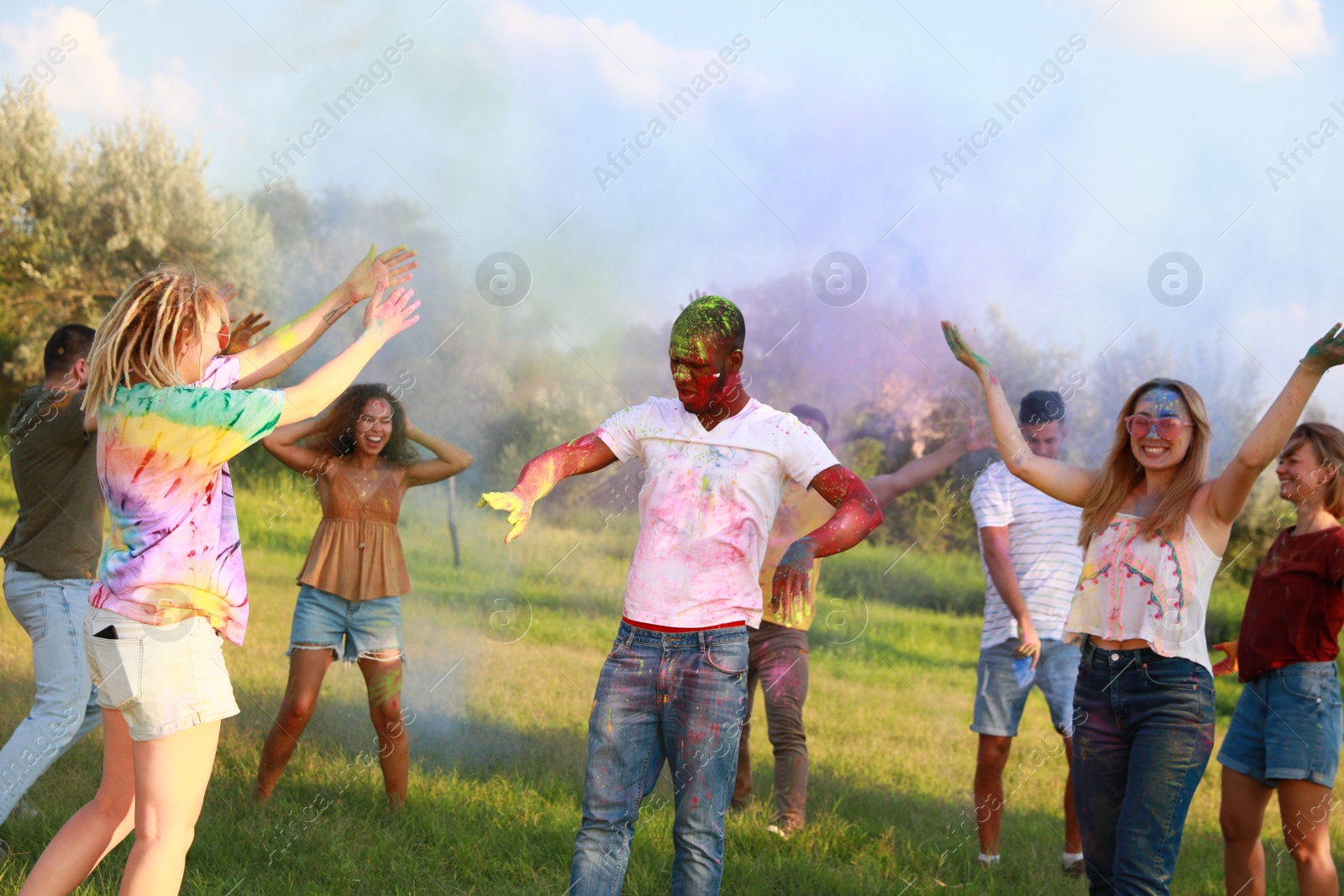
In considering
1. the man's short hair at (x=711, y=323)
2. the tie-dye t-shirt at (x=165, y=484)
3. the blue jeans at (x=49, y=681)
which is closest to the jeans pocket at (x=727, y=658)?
the man's short hair at (x=711, y=323)

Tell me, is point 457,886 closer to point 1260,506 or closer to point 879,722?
point 879,722

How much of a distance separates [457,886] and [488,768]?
1.75 m

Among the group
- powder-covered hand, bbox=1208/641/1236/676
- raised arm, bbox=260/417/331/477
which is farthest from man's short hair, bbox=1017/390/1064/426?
raised arm, bbox=260/417/331/477

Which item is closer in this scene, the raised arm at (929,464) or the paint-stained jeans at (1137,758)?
the paint-stained jeans at (1137,758)

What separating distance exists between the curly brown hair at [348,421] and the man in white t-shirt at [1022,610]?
3.09 m

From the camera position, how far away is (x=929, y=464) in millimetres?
5305

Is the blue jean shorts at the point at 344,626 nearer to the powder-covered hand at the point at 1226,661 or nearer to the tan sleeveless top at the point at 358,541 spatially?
the tan sleeveless top at the point at 358,541

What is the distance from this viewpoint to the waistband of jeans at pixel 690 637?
3.34 metres

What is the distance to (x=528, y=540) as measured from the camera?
12734 millimetres

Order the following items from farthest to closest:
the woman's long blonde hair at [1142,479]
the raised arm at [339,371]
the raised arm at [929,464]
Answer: the raised arm at [929,464] → the woman's long blonde hair at [1142,479] → the raised arm at [339,371]

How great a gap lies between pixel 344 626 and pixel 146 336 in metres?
2.74

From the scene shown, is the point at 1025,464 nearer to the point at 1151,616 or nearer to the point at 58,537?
the point at 1151,616

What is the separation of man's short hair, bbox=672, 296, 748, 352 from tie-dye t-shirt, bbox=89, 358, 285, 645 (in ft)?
3.95

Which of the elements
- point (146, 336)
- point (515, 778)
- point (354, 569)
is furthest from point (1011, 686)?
point (146, 336)
